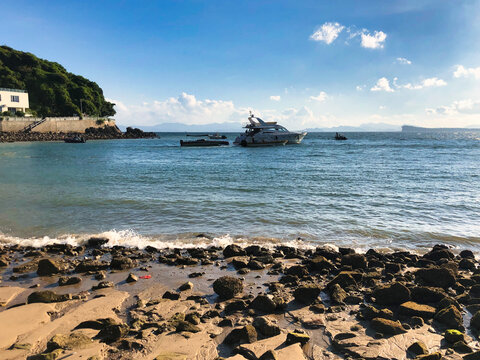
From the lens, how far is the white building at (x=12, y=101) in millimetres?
84625

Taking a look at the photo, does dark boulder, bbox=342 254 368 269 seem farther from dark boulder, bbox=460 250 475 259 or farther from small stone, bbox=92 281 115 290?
small stone, bbox=92 281 115 290

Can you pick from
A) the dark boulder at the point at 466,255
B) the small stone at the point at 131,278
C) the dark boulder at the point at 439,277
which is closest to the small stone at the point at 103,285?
the small stone at the point at 131,278

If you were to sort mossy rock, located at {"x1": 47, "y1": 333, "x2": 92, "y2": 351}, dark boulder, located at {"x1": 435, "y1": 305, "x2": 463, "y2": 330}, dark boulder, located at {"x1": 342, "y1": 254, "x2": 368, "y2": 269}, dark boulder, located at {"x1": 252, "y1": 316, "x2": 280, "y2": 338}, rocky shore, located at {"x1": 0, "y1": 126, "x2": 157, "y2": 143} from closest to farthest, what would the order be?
mossy rock, located at {"x1": 47, "y1": 333, "x2": 92, "y2": 351} → dark boulder, located at {"x1": 252, "y1": 316, "x2": 280, "y2": 338} → dark boulder, located at {"x1": 435, "y1": 305, "x2": 463, "y2": 330} → dark boulder, located at {"x1": 342, "y1": 254, "x2": 368, "y2": 269} → rocky shore, located at {"x1": 0, "y1": 126, "x2": 157, "y2": 143}

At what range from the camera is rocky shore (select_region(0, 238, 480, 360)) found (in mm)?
5062

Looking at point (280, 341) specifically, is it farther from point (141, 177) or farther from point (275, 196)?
point (141, 177)

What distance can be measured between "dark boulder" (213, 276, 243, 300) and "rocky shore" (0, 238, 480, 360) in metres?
0.02

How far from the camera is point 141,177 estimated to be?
89.4 ft

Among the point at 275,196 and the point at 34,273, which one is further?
the point at 275,196

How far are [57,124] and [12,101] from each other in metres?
12.1

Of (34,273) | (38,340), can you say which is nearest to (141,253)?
(34,273)

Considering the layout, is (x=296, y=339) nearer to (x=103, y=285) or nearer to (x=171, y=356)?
(x=171, y=356)

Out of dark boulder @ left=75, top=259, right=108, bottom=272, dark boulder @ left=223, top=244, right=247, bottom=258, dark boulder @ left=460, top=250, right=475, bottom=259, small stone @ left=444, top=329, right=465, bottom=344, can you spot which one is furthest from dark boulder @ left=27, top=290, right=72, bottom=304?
dark boulder @ left=460, top=250, right=475, bottom=259

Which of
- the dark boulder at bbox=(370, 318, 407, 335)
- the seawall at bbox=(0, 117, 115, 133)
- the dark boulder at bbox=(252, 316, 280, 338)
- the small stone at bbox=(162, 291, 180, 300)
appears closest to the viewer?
the dark boulder at bbox=(252, 316, 280, 338)

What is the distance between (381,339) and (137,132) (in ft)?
432
